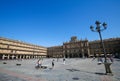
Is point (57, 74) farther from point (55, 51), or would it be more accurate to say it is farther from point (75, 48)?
point (55, 51)

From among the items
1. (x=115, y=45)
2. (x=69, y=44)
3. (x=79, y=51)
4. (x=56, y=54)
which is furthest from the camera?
(x=56, y=54)

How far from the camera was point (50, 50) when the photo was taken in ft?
314

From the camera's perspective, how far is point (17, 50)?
60.9 m

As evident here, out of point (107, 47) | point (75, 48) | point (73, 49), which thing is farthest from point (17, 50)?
point (107, 47)

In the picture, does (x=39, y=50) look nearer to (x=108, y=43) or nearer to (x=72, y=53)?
(x=72, y=53)

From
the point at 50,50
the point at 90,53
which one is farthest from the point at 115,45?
the point at 50,50

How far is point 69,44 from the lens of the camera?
83.9 m

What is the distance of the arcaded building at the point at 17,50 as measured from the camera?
52062 mm

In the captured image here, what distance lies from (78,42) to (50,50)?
31956mm

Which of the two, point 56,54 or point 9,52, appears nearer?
point 9,52

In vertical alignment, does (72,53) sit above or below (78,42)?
below

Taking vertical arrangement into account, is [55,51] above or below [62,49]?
below

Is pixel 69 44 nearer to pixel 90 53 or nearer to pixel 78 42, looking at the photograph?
pixel 78 42

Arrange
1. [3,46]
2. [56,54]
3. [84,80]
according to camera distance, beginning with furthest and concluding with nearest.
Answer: [56,54] < [3,46] < [84,80]
